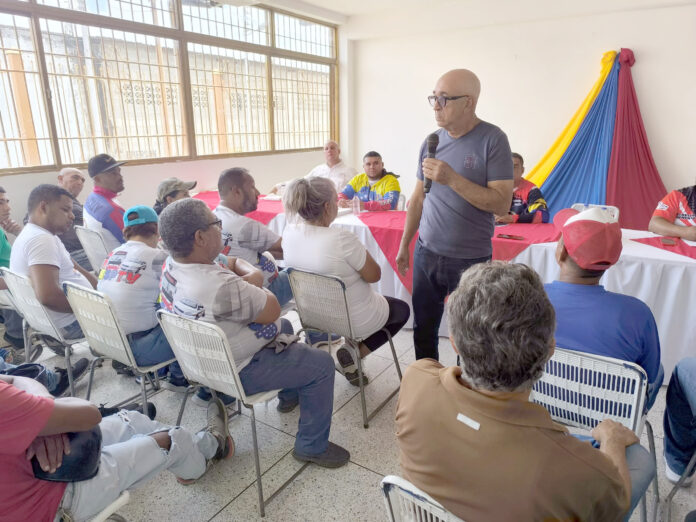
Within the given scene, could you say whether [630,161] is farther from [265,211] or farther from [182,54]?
[182,54]

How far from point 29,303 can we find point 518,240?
104 inches

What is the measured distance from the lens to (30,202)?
2146mm

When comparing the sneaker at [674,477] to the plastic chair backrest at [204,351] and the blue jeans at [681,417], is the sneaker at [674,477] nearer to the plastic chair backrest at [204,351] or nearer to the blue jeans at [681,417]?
the blue jeans at [681,417]

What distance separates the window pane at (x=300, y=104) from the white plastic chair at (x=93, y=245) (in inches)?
150

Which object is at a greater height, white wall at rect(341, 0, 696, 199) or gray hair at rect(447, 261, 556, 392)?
white wall at rect(341, 0, 696, 199)

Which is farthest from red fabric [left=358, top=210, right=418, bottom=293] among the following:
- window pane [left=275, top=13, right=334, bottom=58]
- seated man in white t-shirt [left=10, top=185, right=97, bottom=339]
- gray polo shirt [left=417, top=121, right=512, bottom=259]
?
window pane [left=275, top=13, right=334, bottom=58]

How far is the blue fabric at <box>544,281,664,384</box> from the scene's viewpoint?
4.02ft

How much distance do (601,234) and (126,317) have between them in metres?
1.88

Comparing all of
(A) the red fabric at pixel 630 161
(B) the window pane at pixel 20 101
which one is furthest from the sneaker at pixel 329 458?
(A) the red fabric at pixel 630 161

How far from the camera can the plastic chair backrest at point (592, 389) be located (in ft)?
3.74

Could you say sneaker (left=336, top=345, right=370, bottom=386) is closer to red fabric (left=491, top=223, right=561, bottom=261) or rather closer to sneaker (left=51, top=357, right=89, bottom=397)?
red fabric (left=491, top=223, right=561, bottom=261)

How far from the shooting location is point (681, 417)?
159 cm

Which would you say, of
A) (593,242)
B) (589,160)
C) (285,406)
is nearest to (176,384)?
(285,406)

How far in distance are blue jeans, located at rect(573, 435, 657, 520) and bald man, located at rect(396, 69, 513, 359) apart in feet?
3.55
